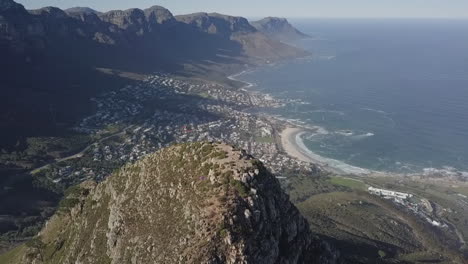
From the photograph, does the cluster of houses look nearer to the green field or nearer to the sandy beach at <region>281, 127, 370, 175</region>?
the green field

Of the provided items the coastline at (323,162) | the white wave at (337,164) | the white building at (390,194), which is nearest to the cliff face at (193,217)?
the white building at (390,194)

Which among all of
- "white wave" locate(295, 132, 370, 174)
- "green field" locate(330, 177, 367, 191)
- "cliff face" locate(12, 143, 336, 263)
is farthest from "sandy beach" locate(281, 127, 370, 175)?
"cliff face" locate(12, 143, 336, 263)

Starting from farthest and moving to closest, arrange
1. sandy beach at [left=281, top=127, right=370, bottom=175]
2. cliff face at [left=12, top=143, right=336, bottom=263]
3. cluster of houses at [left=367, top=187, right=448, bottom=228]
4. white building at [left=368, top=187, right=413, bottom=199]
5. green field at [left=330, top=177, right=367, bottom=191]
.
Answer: sandy beach at [left=281, top=127, right=370, bottom=175]
green field at [left=330, top=177, right=367, bottom=191]
white building at [left=368, top=187, right=413, bottom=199]
cluster of houses at [left=367, top=187, right=448, bottom=228]
cliff face at [left=12, top=143, right=336, bottom=263]

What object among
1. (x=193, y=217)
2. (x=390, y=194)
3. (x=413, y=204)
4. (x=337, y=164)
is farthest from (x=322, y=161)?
(x=193, y=217)

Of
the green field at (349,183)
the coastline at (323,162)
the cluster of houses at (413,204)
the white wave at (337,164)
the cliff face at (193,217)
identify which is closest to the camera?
the cliff face at (193,217)

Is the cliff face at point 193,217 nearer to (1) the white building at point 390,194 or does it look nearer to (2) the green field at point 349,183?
(1) the white building at point 390,194

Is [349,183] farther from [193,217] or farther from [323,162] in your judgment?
[193,217]

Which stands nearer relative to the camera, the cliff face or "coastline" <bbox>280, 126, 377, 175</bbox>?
the cliff face

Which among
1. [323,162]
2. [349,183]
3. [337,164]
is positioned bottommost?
[337,164]

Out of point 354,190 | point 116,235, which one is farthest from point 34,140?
point 116,235
